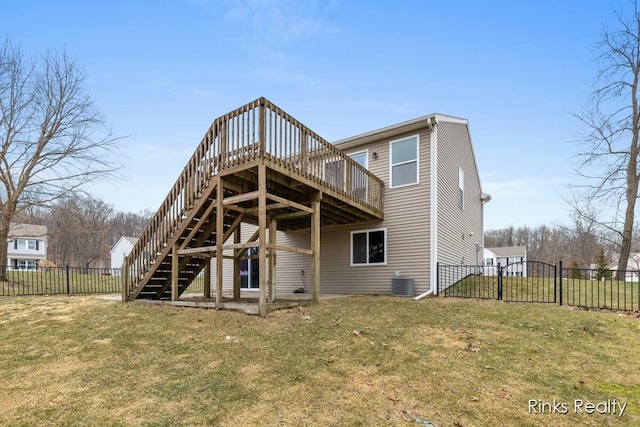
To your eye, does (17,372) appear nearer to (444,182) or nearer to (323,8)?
(444,182)

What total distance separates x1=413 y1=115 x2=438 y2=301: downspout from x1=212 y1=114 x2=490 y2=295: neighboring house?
18mm

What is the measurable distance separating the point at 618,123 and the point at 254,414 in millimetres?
20825

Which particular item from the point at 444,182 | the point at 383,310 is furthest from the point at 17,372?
the point at 444,182

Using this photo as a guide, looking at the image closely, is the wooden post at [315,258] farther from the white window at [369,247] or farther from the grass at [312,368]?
the white window at [369,247]

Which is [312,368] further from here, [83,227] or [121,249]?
[121,249]

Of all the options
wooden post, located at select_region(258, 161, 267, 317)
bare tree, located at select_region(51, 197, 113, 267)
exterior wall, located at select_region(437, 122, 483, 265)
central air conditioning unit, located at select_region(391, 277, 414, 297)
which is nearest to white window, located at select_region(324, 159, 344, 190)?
wooden post, located at select_region(258, 161, 267, 317)

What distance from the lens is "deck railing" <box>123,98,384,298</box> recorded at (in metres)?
7.16

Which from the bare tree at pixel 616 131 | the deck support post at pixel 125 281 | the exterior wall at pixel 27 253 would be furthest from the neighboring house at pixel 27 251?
the bare tree at pixel 616 131

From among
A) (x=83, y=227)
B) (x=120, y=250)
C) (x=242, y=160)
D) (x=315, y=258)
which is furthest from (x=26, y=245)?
(x=242, y=160)

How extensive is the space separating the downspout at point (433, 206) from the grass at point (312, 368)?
3.62 metres

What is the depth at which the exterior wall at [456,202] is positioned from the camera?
11750 millimetres

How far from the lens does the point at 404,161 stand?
11.9m

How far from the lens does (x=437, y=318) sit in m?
7.02

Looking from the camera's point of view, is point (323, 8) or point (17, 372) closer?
point (17, 372)
